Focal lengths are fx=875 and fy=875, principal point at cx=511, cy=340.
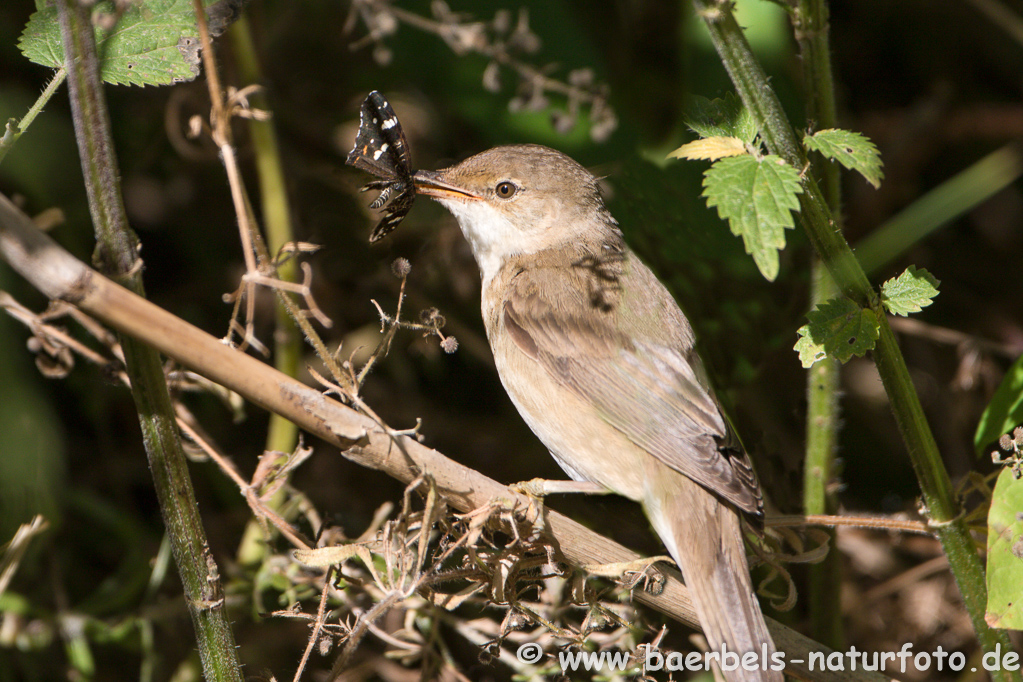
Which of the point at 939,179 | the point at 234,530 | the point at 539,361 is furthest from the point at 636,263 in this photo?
the point at 939,179

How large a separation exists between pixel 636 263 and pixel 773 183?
120cm

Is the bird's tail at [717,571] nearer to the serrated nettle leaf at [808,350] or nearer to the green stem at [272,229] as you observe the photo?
the serrated nettle leaf at [808,350]

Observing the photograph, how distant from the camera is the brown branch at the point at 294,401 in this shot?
5.26 ft

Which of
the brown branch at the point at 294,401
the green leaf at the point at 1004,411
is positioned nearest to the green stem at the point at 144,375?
the brown branch at the point at 294,401

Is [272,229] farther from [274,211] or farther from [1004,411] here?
[1004,411]

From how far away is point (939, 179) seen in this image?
4723mm

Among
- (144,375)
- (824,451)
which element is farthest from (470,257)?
(144,375)

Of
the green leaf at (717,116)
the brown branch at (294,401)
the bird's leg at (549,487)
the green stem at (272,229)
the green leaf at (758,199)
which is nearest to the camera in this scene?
the brown branch at (294,401)

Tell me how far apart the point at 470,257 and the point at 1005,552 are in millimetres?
2555

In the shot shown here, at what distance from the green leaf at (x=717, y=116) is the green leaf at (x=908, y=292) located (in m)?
0.50

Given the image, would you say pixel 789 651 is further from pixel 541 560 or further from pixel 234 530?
pixel 234 530

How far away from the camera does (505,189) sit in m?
3.24

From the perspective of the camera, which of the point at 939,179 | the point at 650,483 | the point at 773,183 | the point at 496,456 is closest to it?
the point at 773,183

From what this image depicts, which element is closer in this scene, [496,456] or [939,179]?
[496,456]
